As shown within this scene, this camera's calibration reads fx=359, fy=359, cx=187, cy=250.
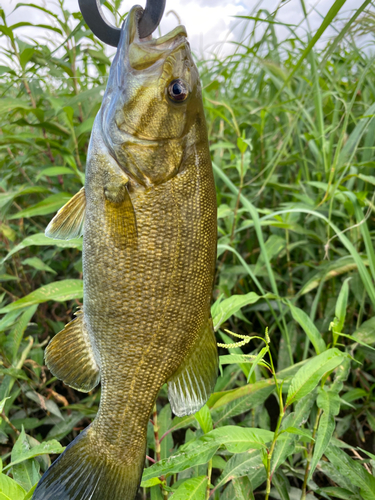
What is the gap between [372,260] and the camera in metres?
1.51

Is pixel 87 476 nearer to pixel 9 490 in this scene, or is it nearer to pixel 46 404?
A: pixel 9 490

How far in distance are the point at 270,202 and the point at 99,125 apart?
1.92m

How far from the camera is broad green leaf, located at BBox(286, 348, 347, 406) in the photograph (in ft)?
3.31

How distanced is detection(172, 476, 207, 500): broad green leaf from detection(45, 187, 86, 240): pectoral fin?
0.70m

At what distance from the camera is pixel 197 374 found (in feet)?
2.97

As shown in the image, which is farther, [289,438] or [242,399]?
[242,399]

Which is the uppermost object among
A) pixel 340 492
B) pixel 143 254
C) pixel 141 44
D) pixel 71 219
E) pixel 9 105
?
pixel 9 105

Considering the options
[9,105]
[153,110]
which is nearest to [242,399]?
[153,110]

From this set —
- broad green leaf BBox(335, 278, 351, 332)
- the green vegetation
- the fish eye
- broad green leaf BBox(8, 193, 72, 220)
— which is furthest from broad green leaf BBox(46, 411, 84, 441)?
the fish eye

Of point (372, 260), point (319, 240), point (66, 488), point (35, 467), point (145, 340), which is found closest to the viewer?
point (66, 488)

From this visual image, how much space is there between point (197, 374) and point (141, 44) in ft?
2.69

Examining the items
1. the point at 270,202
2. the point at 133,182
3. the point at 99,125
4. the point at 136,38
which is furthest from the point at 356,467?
the point at 270,202

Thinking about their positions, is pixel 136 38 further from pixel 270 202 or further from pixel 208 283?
pixel 270 202

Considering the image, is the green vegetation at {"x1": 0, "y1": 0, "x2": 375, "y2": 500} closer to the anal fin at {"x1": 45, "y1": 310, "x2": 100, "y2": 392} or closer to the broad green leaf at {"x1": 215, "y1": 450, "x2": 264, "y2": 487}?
the broad green leaf at {"x1": 215, "y1": 450, "x2": 264, "y2": 487}
